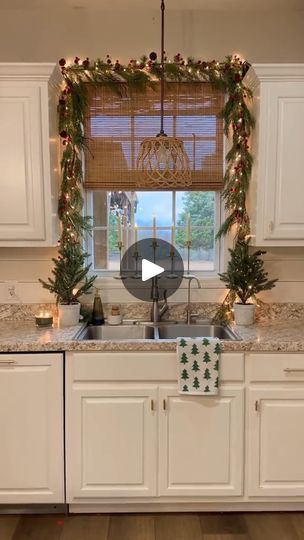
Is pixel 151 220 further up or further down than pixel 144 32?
further down

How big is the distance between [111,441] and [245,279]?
3.97 feet

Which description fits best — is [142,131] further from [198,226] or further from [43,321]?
[43,321]

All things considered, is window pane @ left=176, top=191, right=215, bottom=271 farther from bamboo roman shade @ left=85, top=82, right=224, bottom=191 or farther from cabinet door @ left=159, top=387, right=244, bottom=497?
cabinet door @ left=159, top=387, right=244, bottom=497

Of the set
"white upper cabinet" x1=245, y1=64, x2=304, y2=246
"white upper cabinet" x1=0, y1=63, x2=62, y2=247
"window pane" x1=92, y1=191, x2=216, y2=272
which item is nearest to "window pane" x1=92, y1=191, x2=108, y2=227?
"window pane" x1=92, y1=191, x2=216, y2=272

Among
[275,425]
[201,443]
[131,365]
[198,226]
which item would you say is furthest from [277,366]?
[198,226]

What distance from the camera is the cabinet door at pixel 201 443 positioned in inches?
94.7

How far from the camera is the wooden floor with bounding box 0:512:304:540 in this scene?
2.32 m

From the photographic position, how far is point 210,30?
2943mm

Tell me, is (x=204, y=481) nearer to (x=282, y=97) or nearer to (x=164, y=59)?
(x=282, y=97)

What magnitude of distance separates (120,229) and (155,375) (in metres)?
1.05

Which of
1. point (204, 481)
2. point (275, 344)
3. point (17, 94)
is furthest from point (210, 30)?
point (204, 481)

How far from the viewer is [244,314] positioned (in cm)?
279
